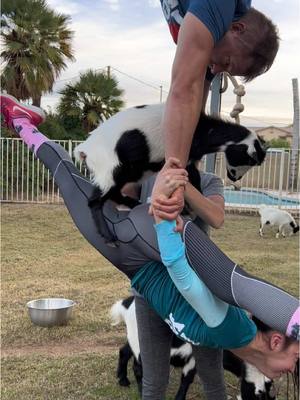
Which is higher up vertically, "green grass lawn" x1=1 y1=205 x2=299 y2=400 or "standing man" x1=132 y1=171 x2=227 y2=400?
"standing man" x1=132 y1=171 x2=227 y2=400

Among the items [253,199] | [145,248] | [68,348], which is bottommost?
[68,348]

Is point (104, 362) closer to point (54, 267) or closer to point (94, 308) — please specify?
point (94, 308)

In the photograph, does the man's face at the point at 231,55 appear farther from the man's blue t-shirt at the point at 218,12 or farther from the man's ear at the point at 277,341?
the man's ear at the point at 277,341

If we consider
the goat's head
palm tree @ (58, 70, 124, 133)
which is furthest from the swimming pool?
the goat's head

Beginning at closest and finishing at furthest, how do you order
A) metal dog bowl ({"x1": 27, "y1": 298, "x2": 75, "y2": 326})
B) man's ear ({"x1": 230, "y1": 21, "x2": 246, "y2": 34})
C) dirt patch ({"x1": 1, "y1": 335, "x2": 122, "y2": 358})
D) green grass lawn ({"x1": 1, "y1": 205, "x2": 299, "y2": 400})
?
man's ear ({"x1": 230, "y1": 21, "x2": 246, "y2": 34}) → green grass lawn ({"x1": 1, "y1": 205, "x2": 299, "y2": 400}) → dirt patch ({"x1": 1, "y1": 335, "x2": 122, "y2": 358}) → metal dog bowl ({"x1": 27, "y1": 298, "x2": 75, "y2": 326})

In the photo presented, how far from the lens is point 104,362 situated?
347 centimetres

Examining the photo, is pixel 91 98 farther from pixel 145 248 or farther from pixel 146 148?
pixel 145 248

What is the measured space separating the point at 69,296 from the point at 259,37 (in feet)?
12.0

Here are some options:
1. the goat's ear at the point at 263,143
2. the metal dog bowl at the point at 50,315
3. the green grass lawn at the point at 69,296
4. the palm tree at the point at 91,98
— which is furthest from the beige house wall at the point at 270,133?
the palm tree at the point at 91,98

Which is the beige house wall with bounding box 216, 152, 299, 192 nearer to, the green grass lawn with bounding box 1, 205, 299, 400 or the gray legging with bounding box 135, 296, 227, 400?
the green grass lawn with bounding box 1, 205, 299, 400

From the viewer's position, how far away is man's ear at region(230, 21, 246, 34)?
1641 millimetres

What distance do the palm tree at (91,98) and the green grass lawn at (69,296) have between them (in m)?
4.86

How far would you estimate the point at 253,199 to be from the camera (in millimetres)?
11375

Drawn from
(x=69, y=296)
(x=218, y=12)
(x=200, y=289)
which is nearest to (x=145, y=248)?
(x=200, y=289)
